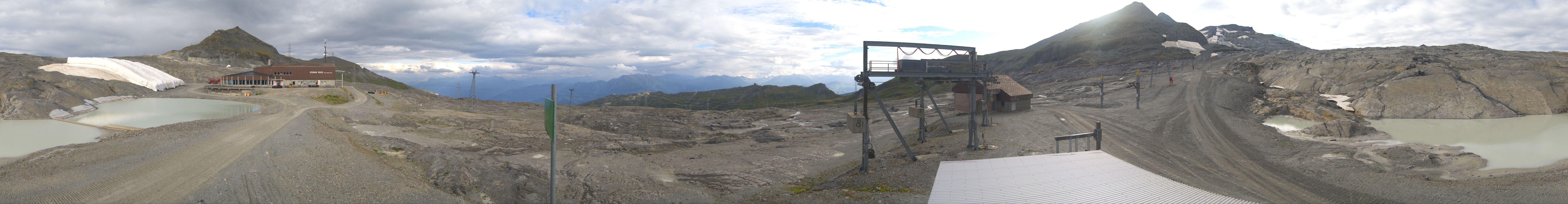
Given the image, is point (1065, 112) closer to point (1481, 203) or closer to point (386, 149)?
point (1481, 203)

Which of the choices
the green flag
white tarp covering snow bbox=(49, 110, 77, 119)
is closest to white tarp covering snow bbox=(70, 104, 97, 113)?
white tarp covering snow bbox=(49, 110, 77, 119)

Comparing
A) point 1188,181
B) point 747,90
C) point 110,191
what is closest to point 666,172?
point 110,191

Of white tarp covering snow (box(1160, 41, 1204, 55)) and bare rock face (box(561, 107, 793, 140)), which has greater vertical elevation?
white tarp covering snow (box(1160, 41, 1204, 55))

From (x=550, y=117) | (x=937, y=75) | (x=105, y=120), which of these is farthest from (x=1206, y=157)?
(x=105, y=120)

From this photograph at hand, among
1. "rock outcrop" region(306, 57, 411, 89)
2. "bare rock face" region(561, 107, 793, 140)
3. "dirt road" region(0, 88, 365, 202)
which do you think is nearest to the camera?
"dirt road" region(0, 88, 365, 202)

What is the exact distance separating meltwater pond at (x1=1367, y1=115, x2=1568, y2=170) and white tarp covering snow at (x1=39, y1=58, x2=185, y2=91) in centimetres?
10571

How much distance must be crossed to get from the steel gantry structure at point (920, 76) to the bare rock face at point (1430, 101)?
96.5ft

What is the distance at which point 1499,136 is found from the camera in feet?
82.4

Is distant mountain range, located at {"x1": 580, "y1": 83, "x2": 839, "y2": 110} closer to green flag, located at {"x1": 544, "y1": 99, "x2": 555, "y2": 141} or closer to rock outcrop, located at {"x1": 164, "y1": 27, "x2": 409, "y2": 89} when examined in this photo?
rock outcrop, located at {"x1": 164, "y1": 27, "x2": 409, "y2": 89}

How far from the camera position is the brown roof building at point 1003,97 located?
128ft

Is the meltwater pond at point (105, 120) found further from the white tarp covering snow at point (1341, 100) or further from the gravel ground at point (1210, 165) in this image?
the white tarp covering snow at point (1341, 100)

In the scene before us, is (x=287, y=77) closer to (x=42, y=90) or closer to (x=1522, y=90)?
(x=42, y=90)

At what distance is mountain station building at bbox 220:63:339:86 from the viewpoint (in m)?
76.6

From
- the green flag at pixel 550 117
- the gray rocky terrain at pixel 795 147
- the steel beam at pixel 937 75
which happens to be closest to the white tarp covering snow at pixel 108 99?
the gray rocky terrain at pixel 795 147
